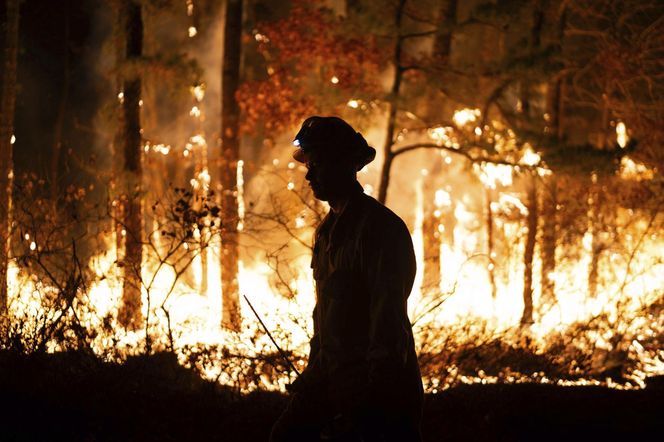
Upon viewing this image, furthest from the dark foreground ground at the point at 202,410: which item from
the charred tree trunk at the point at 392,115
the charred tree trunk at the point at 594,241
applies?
the charred tree trunk at the point at 392,115

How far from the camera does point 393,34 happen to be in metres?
15.4

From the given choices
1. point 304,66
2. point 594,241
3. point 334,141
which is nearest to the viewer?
point 334,141

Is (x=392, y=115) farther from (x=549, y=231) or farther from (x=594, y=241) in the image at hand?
(x=594, y=241)

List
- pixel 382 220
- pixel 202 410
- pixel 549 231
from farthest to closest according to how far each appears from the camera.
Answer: pixel 549 231 → pixel 202 410 → pixel 382 220

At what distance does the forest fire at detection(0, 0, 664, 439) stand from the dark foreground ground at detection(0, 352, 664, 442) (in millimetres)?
413

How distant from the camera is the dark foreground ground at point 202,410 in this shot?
6.99 m

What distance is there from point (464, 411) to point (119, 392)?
10.1ft

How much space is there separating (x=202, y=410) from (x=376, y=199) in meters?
2.58

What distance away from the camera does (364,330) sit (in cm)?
383

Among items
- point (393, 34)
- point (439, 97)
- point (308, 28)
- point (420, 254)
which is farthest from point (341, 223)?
point (420, 254)

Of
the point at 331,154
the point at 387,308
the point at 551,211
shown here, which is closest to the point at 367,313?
the point at 387,308

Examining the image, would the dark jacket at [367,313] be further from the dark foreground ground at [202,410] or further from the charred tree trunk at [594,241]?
the charred tree trunk at [594,241]

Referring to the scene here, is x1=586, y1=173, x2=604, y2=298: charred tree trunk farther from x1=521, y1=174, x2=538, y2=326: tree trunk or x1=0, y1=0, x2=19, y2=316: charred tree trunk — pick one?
x1=0, y1=0, x2=19, y2=316: charred tree trunk

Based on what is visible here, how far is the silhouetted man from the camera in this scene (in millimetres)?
3598
